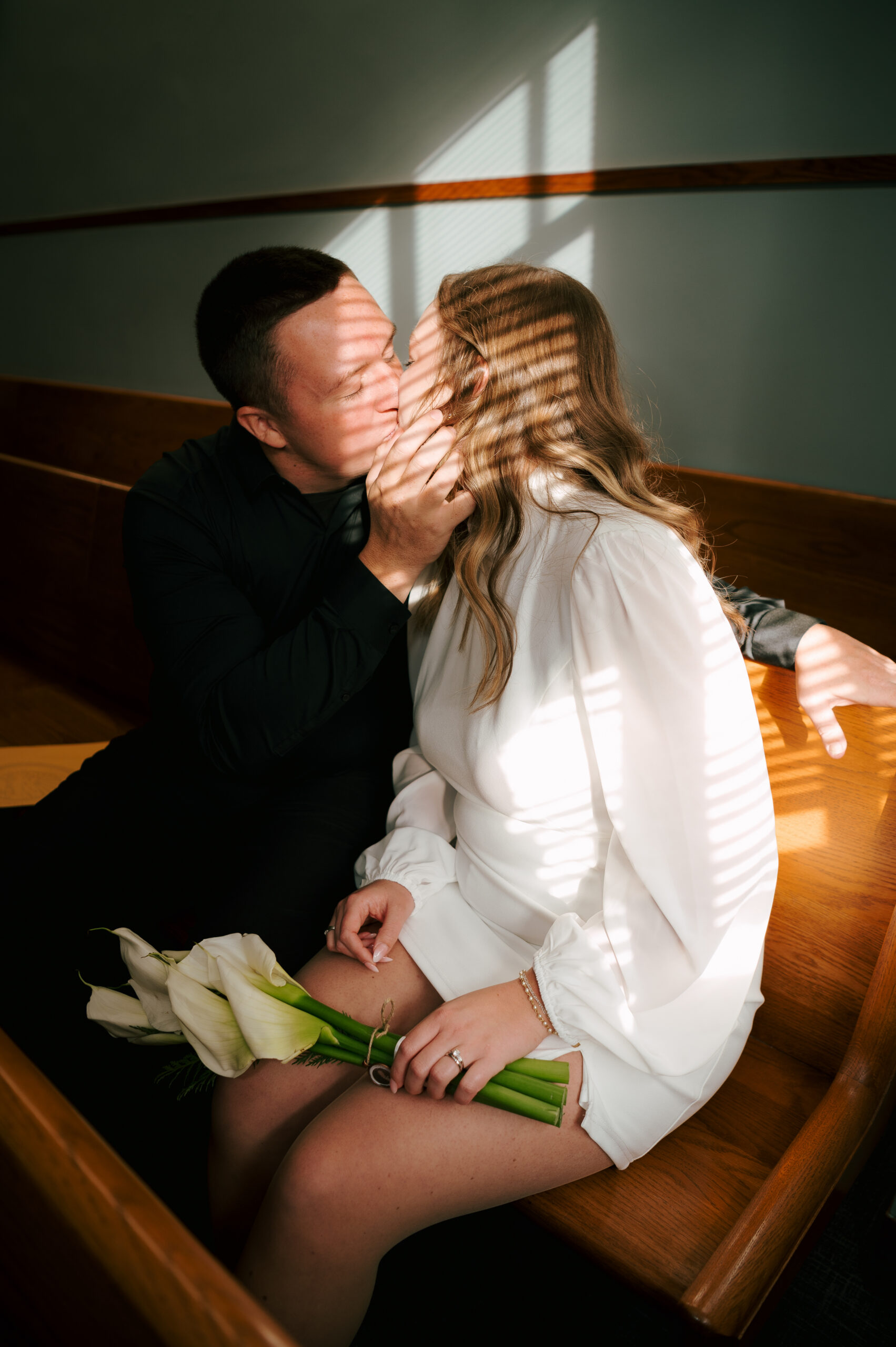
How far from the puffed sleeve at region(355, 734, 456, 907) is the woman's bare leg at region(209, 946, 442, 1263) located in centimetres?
17

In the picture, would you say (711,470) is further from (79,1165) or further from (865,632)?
(79,1165)

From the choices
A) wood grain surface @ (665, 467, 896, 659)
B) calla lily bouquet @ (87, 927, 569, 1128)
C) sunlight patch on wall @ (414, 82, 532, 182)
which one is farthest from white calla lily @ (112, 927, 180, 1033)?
sunlight patch on wall @ (414, 82, 532, 182)

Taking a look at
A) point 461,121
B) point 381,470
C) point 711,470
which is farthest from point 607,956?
point 461,121

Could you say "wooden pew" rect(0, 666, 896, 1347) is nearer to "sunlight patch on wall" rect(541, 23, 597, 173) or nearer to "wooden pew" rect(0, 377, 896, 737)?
"wooden pew" rect(0, 377, 896, 737)

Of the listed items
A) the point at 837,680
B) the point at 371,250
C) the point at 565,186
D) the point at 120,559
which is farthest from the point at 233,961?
the point at 371,250

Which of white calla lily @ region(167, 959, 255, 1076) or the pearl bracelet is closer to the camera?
white calla lily @ region(167, 959, 255, 1076)

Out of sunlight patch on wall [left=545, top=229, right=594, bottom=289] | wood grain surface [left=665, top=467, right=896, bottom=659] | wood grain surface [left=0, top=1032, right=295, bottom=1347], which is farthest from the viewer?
sunlight patch on wall [left=545, top=229, right=594, bottom=289]

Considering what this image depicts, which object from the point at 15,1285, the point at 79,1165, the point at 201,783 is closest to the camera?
the point at 79,1165

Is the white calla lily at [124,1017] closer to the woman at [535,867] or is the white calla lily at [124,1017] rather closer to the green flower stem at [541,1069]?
the woman at [535,867]

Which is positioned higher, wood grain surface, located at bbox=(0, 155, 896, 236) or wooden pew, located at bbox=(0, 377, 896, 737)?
wood grain surface, located at bbox=(0, 155, 896, 236)

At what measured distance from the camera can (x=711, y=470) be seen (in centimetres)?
231

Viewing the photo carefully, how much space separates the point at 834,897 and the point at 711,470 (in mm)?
1458

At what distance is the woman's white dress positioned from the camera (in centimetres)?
94

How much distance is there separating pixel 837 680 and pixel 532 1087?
704 millimetres
